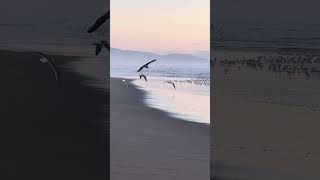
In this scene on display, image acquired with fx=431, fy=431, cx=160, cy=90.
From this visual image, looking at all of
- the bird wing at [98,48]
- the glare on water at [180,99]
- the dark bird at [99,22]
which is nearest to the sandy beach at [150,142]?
the glare on water at [180,99]

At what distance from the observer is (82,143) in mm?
2082

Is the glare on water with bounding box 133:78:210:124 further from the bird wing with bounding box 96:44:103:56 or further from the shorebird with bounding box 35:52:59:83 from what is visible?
the shorebird with bounding box 35:52:59:83

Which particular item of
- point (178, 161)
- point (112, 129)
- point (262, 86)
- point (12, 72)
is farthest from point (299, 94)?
point (12, 72)

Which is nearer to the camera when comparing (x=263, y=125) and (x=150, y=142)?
(x=263, y=125)

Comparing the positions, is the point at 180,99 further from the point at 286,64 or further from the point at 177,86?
the point at 286,64

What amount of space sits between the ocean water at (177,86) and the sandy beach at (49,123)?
0.20 metres

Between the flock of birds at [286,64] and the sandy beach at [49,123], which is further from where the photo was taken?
the sandy beach at [49,123]

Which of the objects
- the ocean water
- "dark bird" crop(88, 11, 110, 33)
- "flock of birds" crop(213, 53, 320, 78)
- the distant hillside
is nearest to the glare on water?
the ocean water

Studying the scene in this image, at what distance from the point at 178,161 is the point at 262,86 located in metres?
0.52

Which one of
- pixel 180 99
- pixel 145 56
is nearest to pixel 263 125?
pixel 180 99

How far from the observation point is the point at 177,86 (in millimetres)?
2037

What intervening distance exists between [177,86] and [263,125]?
434 mm

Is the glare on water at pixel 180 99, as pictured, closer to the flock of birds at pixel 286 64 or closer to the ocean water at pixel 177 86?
the ocean water at pixel 177 86

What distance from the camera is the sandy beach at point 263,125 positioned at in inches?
73.6
